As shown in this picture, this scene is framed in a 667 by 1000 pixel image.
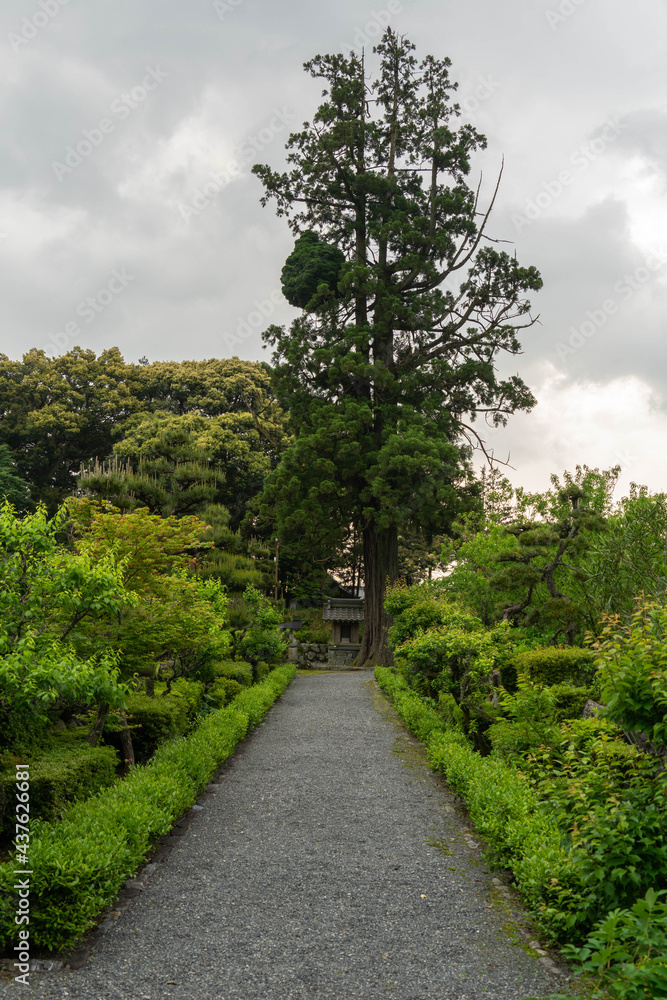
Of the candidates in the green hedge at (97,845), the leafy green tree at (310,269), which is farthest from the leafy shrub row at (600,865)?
the leafy green tree at (310,269)

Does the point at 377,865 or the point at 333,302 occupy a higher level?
the point at 333,302

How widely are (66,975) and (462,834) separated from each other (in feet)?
11.6

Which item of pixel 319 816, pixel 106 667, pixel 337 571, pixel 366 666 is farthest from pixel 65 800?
pixel 337 571

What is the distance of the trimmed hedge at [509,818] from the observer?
13.1ft

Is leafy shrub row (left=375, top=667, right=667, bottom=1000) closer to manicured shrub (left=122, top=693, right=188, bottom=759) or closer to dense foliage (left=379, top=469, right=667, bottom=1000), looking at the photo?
dense foliage (left=379, top=469, right=667, bottom=1000)

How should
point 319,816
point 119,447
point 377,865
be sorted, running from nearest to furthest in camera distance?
point 377,865
point 319,816
point 119,447

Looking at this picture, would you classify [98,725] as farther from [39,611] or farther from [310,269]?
[310,269]

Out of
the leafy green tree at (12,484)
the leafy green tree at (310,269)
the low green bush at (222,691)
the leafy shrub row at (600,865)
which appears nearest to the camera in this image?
the leafy shrub row at (600,865)

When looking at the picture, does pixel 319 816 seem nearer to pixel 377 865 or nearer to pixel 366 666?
pixel 377 865

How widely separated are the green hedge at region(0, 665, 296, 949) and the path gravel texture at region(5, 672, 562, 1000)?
8.9 inches

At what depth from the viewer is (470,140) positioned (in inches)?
830

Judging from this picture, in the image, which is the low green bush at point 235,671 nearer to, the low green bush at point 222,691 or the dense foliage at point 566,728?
the low green bush at point 222,691

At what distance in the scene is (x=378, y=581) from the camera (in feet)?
67.2

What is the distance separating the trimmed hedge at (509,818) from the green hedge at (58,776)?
3286 millimetres
